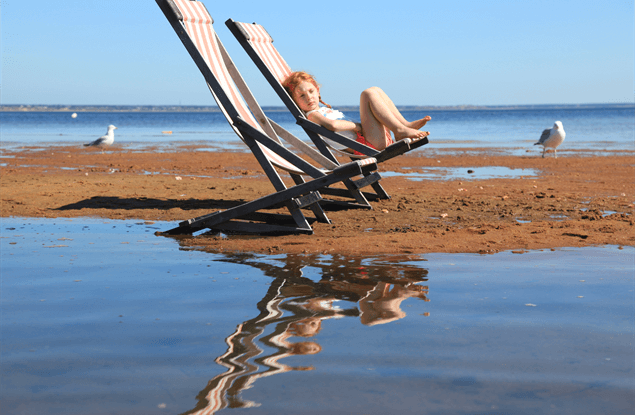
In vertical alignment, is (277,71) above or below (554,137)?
above

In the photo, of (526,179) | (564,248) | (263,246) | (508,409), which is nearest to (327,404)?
(508,409)

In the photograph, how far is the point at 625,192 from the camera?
834 cm

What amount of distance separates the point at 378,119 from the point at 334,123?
48 centimetres

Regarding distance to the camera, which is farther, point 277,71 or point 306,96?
point 277,71

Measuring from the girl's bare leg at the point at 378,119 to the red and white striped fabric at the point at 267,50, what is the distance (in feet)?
3.89

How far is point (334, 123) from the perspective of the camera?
6.34 metres

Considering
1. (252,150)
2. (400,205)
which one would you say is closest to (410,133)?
(400,205)

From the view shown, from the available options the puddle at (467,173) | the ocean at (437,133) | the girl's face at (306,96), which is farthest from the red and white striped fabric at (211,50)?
the ocean at (437,133)

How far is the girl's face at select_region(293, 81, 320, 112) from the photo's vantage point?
6512 mm

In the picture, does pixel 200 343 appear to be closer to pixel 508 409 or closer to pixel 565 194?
pixel 508 409

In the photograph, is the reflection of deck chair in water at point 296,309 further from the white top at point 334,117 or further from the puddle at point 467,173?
the puddle at point 467,173

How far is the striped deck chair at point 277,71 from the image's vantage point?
20.2 feet

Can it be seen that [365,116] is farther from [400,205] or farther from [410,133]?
[400,205]

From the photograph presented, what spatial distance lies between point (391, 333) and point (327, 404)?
781mm
